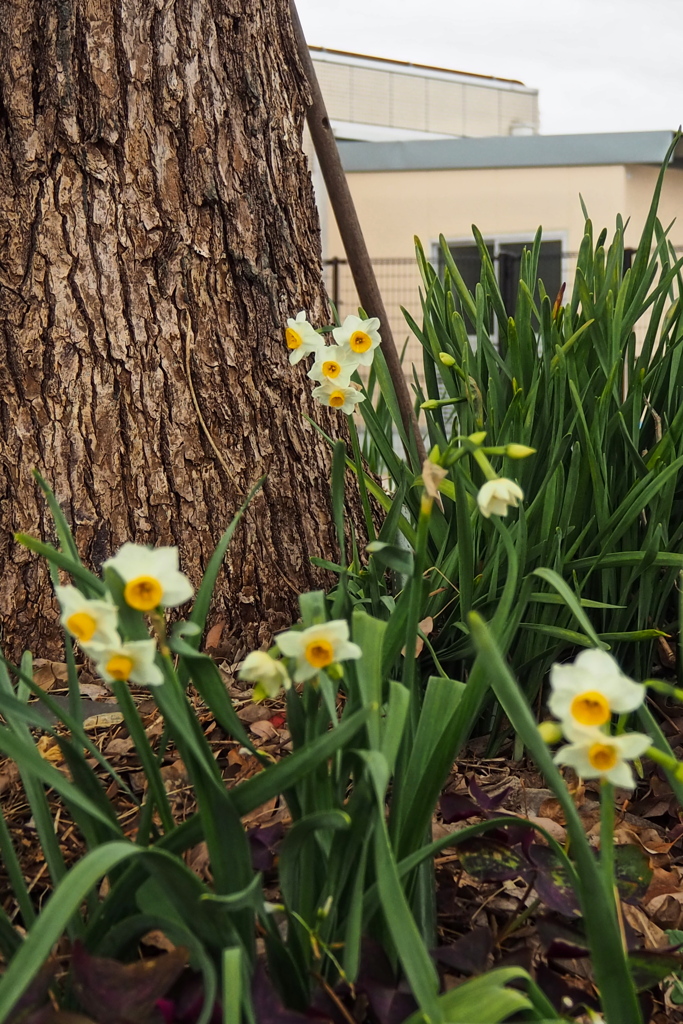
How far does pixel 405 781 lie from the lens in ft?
2.63

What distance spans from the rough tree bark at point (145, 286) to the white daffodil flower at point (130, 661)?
844mm

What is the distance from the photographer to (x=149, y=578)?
25.1 inches

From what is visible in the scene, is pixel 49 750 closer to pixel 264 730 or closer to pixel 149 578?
pixel 264 730

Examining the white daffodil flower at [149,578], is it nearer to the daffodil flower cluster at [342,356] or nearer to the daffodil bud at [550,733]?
the daffodil bud at [550,733]

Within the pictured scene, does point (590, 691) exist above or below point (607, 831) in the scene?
above

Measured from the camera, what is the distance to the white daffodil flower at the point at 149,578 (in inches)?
25.1

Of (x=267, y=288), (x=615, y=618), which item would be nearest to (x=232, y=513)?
(x=267, y=288)

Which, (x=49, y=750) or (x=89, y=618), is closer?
(x=89, y=618)

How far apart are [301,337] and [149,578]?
59 centimetres

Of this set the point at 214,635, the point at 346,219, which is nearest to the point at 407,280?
the point at 346,219

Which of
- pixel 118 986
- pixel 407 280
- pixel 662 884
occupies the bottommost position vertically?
pixel 662 884

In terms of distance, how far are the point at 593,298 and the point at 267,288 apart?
0.55m

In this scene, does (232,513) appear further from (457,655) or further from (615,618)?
(615,618)

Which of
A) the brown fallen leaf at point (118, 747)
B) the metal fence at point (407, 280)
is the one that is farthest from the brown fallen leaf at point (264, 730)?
the metal fence at point (407, 280)
